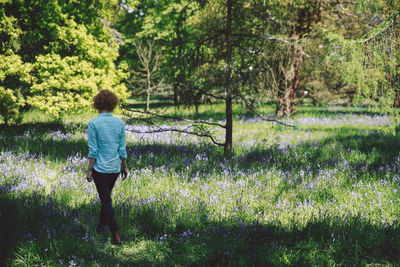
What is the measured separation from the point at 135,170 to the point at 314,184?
125 inches

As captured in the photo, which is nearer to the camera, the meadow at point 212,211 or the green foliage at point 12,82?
the meadow at point 212,211

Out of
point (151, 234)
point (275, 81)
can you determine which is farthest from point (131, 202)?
point (275, 81)

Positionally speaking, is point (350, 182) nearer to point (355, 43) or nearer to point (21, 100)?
point (355, 43)

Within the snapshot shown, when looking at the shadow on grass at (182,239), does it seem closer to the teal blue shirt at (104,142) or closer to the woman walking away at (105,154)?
the woman walking away at (105,154)

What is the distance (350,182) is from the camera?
16.2 ft

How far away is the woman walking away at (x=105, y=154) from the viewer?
321 centimetres

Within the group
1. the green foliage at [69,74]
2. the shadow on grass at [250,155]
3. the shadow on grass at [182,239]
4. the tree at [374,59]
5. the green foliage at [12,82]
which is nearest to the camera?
the shadow on grass at [182,239]

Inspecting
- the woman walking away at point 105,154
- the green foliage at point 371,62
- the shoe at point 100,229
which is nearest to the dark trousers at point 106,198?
the woman walking away at point 105,154

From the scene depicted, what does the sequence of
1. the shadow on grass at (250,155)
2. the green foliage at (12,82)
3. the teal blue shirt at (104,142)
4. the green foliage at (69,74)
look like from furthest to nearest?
the green foliage at (69,74)
the green foliage at (12,82)
the shadow on grass at (250,155)
the teal blue shirt at (104,142)

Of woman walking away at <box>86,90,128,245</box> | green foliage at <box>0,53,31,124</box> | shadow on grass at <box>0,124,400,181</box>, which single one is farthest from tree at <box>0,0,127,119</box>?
woman walking away at <box>86,90,128,245</box>

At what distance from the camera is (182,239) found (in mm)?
3316

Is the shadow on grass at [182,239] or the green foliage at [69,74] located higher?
the green foliage at [69,74]

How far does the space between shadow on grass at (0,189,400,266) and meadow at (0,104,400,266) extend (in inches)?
0.5

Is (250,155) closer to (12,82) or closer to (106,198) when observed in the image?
(106,198)
